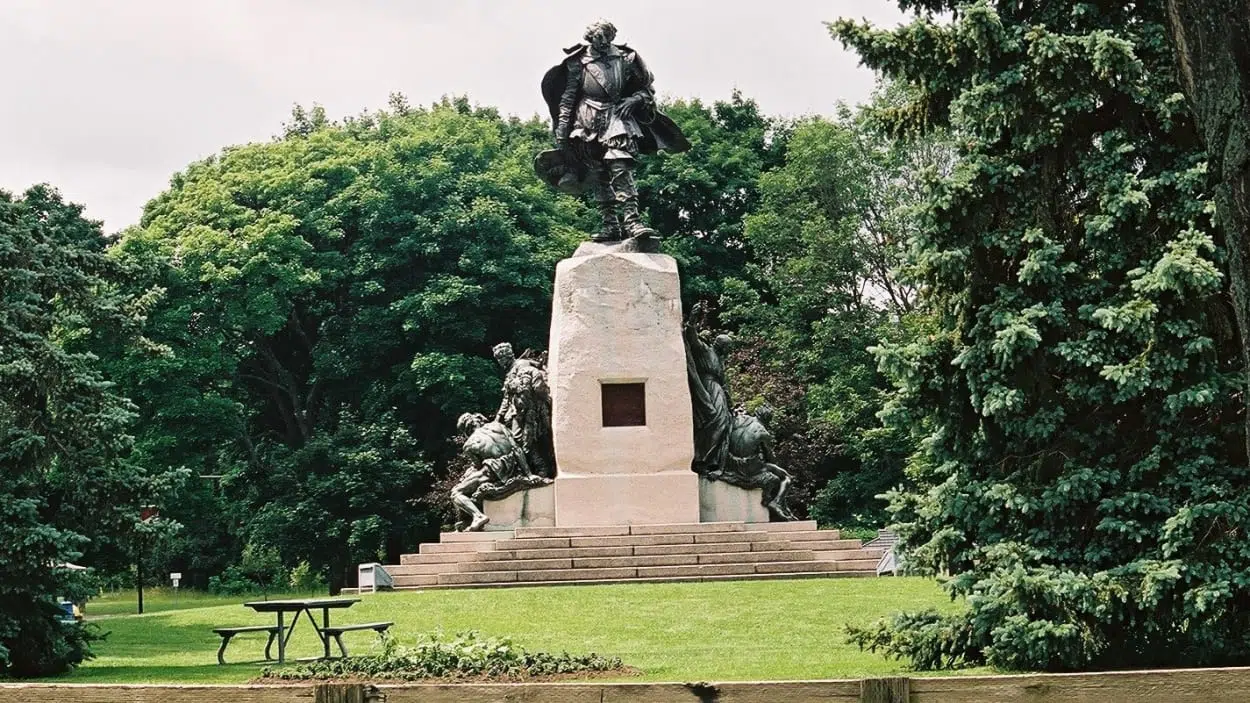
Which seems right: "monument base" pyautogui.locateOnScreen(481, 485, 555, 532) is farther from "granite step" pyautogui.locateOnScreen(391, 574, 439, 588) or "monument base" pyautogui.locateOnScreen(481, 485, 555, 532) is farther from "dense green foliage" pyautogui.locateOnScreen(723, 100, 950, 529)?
"dense green foliage" pyautogui.locateOnScreen(723, 100, 950, 529)

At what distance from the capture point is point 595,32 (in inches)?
1063

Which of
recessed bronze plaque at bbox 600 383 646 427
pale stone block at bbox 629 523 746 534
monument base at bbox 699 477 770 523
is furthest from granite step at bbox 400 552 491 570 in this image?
monument base at bbox 699 477 770 523

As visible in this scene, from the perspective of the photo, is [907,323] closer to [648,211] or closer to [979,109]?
[648,211]

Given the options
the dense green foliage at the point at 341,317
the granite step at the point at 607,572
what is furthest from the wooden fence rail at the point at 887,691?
the dense green foliage at the point at 341,317

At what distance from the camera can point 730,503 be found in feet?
86.2

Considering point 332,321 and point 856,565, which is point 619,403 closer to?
point 856,565

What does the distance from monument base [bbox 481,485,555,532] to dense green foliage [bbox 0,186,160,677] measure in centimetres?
1050

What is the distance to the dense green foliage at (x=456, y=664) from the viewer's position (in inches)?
494

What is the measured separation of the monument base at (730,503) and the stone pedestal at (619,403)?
2.21 feet

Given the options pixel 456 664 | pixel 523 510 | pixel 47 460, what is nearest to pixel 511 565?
pixel 523 510

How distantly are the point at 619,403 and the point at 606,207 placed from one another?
346 centimetres

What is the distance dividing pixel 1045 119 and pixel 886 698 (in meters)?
6.27

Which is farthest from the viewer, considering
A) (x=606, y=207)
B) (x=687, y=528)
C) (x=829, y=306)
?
(x=829, y=306)

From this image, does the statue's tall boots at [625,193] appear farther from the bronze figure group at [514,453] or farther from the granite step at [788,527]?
the granite step at [788,527]
